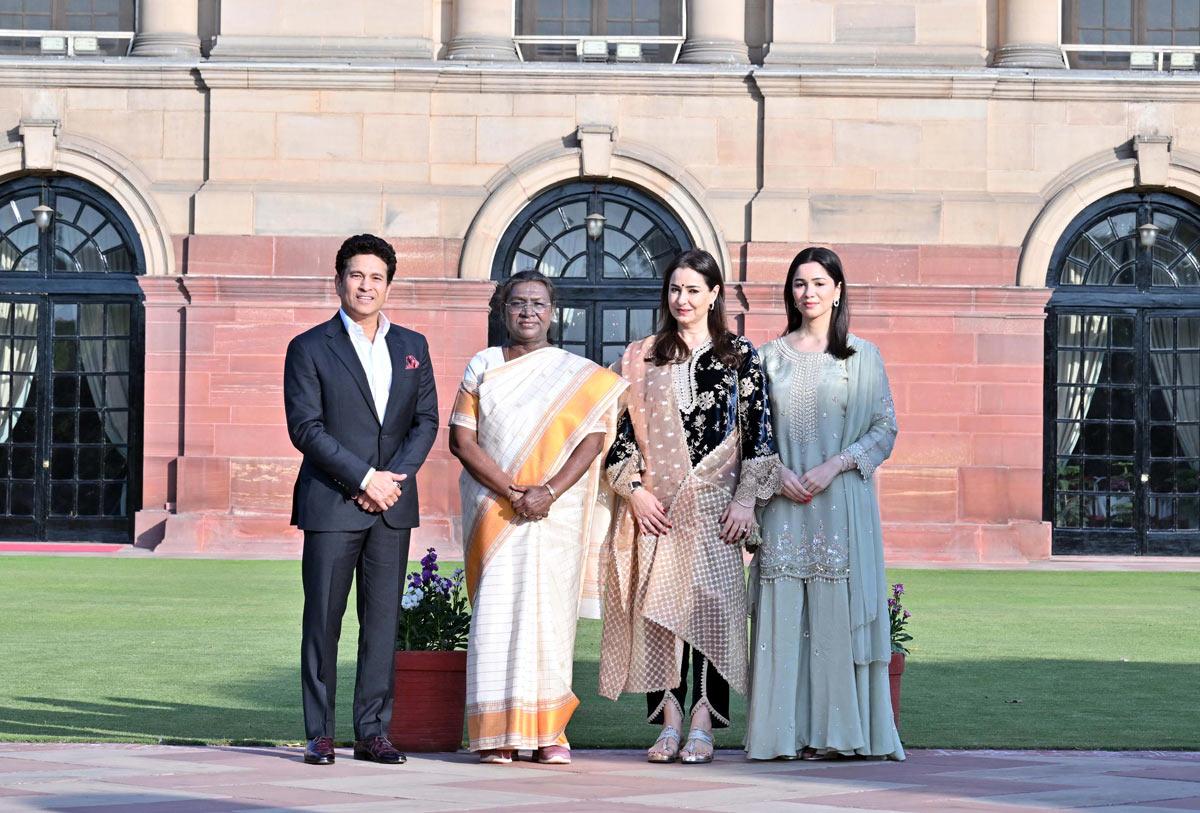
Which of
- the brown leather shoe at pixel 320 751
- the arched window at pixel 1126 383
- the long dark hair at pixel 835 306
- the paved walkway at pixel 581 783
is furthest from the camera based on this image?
the arched window at pixel 1126 383

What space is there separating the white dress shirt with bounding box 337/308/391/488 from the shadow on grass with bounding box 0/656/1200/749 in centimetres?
115

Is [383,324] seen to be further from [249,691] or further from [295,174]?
[295,174]

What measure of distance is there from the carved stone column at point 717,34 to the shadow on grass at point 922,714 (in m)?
11.4

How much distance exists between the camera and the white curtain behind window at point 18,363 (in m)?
21.6

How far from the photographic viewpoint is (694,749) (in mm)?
7375

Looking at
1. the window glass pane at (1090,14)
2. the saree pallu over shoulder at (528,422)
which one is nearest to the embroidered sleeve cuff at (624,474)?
the saree pallu over shoulder at (528,422)

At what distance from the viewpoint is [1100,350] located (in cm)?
2150

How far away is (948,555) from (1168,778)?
13.7 m

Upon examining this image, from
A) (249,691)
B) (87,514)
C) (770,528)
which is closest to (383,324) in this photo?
(770,528)

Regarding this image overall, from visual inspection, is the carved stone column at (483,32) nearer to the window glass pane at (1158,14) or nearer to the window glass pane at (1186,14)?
the window glass pane at (1158,14)

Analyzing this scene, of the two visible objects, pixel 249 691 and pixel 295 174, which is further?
pixel 295 174

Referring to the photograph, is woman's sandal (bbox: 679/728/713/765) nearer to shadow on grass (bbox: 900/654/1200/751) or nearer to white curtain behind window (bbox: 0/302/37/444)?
shadow on grass (bbox: 900/654/1200/751)

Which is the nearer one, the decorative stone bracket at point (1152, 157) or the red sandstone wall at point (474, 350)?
the red sandstone wall at point (474, 350)

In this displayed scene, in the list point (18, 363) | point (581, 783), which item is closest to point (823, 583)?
point (581, 783)
